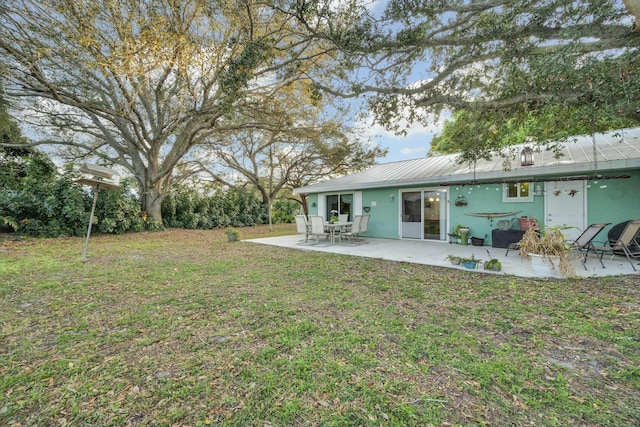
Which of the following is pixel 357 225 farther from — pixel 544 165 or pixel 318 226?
pixel 544 165

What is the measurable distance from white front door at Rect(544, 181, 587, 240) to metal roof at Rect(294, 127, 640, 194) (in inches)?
15.8

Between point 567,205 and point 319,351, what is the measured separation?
8264 millimetres

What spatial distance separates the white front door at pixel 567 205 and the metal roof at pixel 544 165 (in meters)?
0.40

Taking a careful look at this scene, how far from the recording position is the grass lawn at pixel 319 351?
176 cm

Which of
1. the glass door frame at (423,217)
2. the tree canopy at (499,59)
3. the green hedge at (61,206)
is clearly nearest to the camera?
the tree canopy at (499,59)

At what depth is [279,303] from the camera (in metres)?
3.62

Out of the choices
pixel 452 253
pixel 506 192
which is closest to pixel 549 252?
pixel 452 253

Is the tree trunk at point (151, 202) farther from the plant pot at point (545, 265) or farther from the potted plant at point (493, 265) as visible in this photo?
the plant pot at point (545, 265)

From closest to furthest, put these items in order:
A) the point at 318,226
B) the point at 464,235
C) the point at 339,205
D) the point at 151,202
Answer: the point at 464,235 → the point at 318,226 → the point at 339,205 → the point at 151,202

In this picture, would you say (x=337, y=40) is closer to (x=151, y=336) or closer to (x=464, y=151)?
(x=464, y=151)

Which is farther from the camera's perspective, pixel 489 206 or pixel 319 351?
pixel 489 206

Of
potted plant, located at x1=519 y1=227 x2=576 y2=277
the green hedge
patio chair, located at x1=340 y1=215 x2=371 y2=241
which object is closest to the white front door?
potted plant, located at x1=519 y1=227 x2=576 y2=277

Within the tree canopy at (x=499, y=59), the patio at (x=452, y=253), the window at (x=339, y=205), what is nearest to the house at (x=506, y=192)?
the window at (x=339, y=205)

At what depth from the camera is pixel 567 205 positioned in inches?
281
